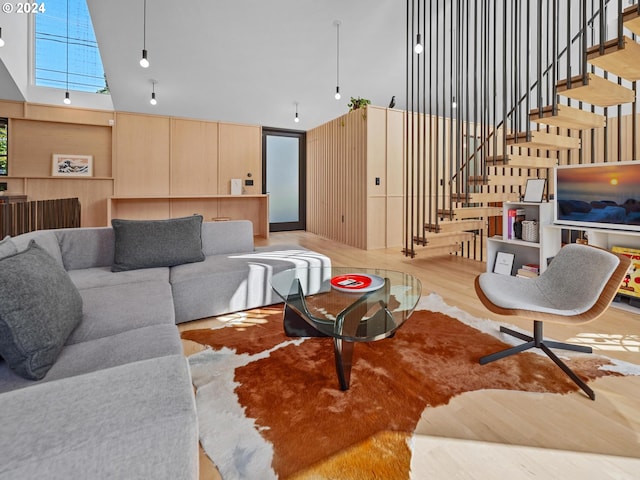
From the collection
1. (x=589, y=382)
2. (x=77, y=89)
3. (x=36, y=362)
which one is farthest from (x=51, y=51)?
(x=589, y=382)

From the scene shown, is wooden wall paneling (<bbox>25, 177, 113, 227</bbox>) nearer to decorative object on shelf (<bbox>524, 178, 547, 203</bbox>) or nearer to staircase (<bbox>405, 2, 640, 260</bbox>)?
staircase (<bbox>405, 2, 640, 260</bbox>)

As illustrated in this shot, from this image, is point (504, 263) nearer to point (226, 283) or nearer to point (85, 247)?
point (226, 283)

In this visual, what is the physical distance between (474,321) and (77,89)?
24.7ft

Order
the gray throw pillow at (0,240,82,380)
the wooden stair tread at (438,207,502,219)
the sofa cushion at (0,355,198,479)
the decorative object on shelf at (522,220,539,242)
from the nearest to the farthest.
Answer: the sofa cushion at (0,355,198,479)
the gray throw pillow at (0,240,82,380)
the decorative object on shelf at (522,220,539,242)
the wooden stair tread at (438,207,502,219)

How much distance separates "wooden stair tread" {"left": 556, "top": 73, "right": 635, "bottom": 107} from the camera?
278 cm

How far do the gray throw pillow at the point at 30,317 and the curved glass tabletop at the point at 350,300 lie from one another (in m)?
1.04

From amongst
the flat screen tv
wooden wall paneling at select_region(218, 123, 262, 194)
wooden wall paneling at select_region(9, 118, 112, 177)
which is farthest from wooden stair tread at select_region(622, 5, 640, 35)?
wooden wall paneling at select_region(9, 118, 112, 177)

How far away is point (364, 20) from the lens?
453 centimetres

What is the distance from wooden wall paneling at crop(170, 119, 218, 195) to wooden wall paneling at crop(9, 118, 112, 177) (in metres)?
1.15

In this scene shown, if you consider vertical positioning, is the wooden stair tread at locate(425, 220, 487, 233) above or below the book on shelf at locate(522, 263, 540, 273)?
above

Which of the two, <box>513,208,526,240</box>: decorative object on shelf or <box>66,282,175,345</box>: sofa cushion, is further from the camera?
<box>513,208,526,240</box>: decorative object on shelf

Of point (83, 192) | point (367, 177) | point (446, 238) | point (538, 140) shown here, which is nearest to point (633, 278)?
point (538, 140)

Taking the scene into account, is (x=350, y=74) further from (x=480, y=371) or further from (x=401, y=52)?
(x=480, y=371)

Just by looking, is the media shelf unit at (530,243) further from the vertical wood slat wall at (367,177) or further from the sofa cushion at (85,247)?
the sofa cushion at (85,247)
